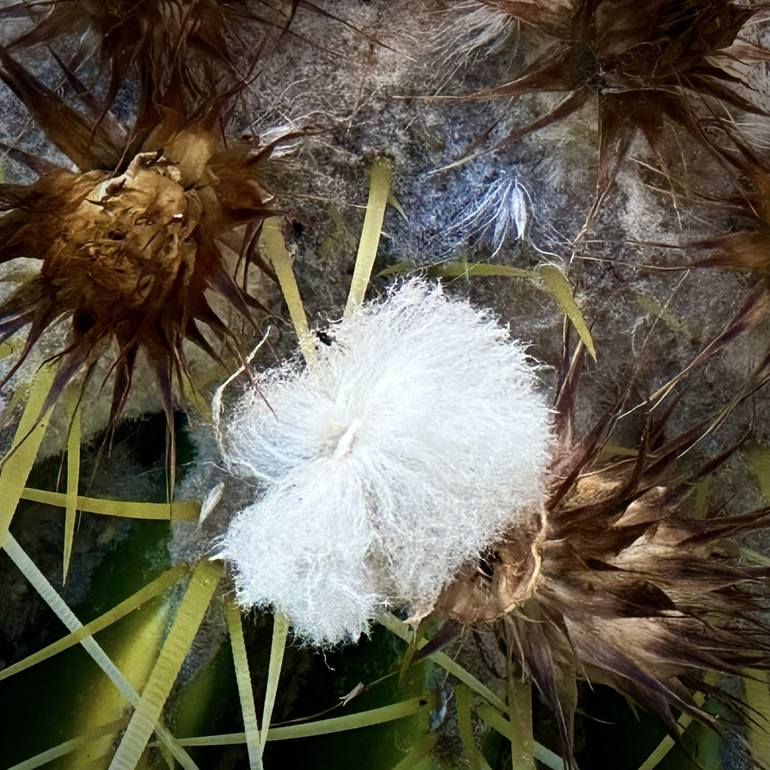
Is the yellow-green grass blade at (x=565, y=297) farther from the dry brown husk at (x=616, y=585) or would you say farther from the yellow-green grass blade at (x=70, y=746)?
the yellow-green grass blade at (x=70, y=746)

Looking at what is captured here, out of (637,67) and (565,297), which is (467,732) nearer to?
(565,297)

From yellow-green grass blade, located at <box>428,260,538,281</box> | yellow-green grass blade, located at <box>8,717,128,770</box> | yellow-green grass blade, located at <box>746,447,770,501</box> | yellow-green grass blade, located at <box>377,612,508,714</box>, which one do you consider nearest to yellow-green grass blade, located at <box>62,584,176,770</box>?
yellow-green grass blade, located at <box>8,717,128,770</box>

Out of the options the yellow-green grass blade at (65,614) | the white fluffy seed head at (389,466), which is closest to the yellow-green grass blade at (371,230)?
the white fluffy seed head at (389,466)

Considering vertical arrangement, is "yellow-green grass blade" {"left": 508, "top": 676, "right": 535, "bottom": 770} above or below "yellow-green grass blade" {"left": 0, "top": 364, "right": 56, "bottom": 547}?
below

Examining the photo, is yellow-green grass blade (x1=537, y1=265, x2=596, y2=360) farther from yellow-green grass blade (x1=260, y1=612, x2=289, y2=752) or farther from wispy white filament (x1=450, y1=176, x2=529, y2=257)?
yellow-green grass blade (x1=260, y1=612, x2=289, y2=752)

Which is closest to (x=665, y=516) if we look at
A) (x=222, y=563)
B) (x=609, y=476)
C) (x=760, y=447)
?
(x=609, y=476)

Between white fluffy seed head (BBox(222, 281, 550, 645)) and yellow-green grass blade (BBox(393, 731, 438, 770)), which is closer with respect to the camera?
white fluffy seed head (BBox(222, 281, 550, 645))

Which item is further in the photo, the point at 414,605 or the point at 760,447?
the point at 760,447

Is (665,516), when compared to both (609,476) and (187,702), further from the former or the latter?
(187,702)
